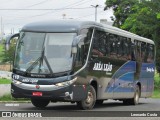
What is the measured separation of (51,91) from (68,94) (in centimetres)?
58

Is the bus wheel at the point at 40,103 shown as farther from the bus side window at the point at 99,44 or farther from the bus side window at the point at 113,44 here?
the bus side window at the point at 113,44

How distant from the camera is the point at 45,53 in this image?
55.5 ft

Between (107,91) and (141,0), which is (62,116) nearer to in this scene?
(107,91)

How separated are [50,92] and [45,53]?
140 centimetres

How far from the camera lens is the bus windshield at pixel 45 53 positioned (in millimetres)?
16672

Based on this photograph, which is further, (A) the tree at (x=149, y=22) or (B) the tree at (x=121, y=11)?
(B) the tree at (x=121, y=11)

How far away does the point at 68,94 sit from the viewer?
1652 cm

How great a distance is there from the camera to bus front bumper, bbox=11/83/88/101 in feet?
54.0

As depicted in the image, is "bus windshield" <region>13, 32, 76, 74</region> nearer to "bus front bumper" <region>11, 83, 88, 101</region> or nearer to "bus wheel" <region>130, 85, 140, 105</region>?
"bus front bumper" <region>11, 83, 88, 101</region>

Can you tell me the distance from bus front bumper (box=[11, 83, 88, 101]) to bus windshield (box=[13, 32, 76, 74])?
0.55 m

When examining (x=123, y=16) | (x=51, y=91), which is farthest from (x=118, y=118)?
(x=123, y=16)

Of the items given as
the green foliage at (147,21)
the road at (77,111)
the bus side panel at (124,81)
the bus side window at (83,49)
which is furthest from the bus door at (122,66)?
the green foliage at (147,21)

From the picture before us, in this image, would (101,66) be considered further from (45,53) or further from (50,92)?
(50,92)

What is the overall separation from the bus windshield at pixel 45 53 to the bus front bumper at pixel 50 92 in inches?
21.7
